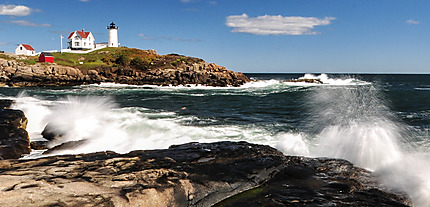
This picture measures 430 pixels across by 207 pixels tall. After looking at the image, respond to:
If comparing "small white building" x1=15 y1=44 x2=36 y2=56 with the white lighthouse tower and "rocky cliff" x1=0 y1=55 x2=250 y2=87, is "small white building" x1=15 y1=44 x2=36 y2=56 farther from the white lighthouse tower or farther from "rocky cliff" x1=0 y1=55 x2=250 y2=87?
the white lighthouse tower

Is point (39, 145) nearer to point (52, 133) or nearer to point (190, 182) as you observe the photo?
point (52, 133)

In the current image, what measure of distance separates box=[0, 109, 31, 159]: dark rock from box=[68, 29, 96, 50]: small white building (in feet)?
281

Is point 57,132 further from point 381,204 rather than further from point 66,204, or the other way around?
point 381,204

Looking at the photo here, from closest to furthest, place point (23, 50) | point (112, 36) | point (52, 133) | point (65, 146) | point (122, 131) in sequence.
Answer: point (65, 146) → point (52, 133) → point (122, 131) → point (23, 50) → point (112, 36)

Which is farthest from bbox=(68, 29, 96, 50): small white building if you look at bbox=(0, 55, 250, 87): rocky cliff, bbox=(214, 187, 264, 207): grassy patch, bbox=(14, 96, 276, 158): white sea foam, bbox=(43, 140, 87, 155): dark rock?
bbox=(214, 187, 264, 207): grassy patch

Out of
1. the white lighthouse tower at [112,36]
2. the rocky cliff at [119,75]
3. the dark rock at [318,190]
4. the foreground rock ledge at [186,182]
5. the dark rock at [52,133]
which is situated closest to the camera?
the foreground rock ledge at [186,182]

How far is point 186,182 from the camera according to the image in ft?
19.8

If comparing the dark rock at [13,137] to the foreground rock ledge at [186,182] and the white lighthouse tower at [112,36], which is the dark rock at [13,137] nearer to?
the foreground rock ledge at [186,182]

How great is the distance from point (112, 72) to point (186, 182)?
68.5 meters

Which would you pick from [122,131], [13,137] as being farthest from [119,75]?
[13,137]

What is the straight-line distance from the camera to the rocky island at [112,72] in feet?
207

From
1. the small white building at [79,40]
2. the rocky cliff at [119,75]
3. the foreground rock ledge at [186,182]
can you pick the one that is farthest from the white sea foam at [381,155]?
the small white building at [79,40]

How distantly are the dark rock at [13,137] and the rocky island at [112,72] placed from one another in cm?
5302

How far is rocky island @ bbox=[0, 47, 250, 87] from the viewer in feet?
207
